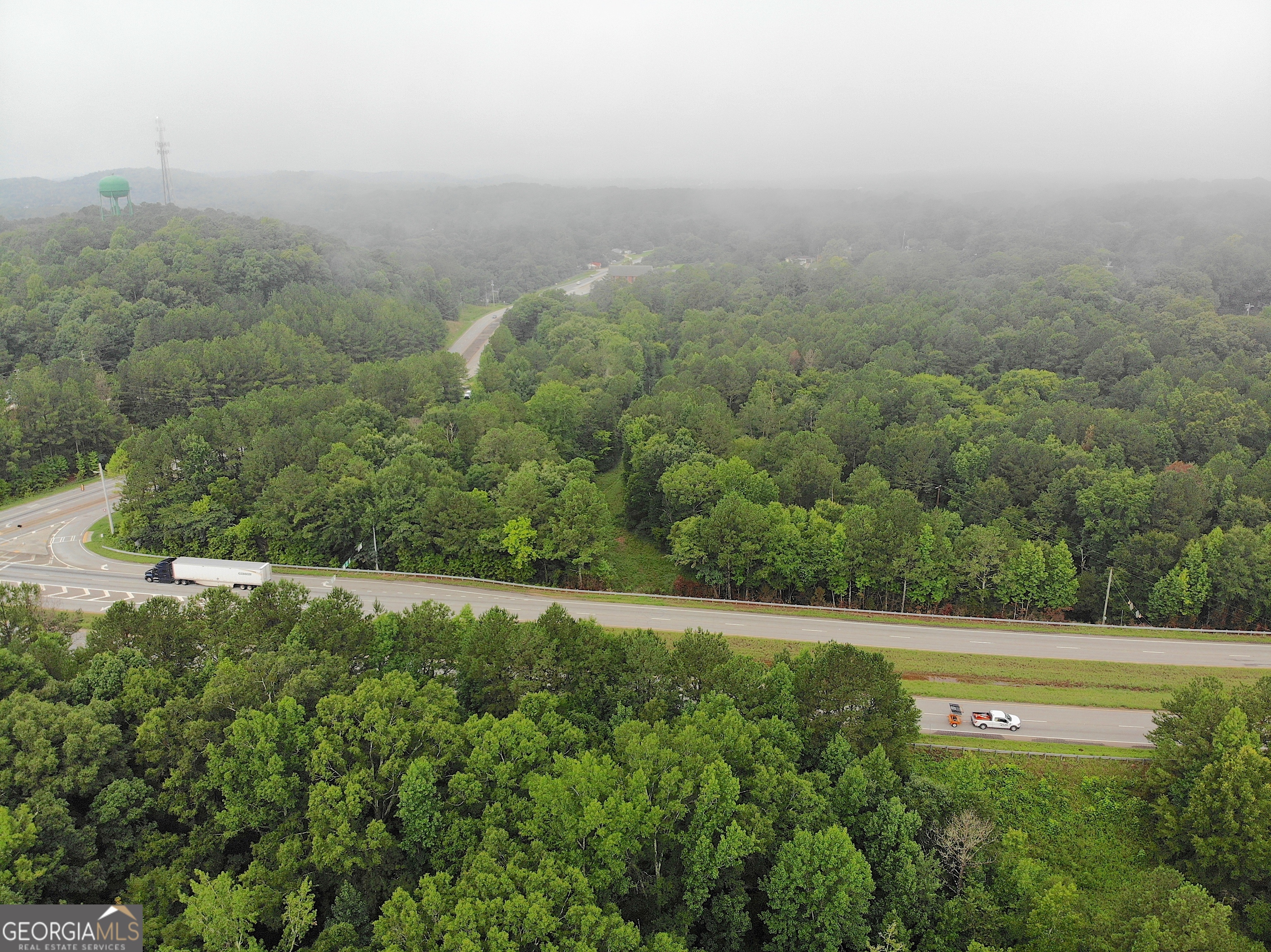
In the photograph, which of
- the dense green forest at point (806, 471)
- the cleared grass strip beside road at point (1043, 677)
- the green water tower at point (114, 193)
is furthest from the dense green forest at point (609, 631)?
the green water tower at point (114, 193)

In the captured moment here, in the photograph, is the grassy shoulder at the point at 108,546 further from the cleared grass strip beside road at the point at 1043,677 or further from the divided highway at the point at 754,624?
the cleared grass strip beside road at the point at 1043,677

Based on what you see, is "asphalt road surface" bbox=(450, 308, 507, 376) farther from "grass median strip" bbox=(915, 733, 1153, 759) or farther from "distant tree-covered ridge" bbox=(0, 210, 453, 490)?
"grass median strip" bbox=(915, 733, 1153, 759)

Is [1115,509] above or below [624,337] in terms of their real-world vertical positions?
below

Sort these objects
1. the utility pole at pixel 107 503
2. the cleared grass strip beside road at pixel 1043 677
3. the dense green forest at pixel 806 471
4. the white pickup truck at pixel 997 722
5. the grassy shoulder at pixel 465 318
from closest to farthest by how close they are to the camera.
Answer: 1. the white pickup truck at pixel 997 722
2. the cleared grass strip beside road at pixel 1043 677
3. the dense green forest at pixel 806 471
4. the utility pole at pixel 107 503
5. the grassy shoulder at pixel 465 318

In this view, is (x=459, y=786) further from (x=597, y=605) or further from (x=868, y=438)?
(x=868, y=438)

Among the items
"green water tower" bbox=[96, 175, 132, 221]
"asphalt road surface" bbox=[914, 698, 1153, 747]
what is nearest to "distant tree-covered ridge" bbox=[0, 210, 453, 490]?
"green water tower" bbox=[96, 175, 132, 221]

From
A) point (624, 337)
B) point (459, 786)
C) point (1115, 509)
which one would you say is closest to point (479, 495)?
point (459, 786)
